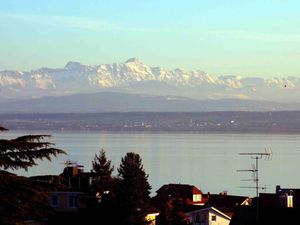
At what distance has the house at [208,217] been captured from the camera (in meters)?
38.5

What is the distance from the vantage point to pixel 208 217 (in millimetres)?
38438

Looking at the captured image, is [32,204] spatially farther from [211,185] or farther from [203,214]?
[211,185]

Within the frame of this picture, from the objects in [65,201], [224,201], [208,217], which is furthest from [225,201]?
[65,201]

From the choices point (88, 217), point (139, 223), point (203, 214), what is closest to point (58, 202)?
point (88, 217)

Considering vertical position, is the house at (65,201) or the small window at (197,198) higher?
the house at (65,201)

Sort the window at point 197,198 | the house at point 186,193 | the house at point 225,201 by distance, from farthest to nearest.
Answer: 1. the window at point 197,198
2. the house at point 186,193
3. the house at point 225,201

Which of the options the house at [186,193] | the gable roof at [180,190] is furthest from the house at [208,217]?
the gable roof at [180,190]

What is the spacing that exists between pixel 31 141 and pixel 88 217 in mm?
12791

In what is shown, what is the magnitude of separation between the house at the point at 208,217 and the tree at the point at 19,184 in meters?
30.0

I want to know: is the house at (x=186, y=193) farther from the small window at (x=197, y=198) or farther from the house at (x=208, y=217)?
the house at (x=208, y=217)

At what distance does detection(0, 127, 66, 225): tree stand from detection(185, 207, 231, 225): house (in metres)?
30.0

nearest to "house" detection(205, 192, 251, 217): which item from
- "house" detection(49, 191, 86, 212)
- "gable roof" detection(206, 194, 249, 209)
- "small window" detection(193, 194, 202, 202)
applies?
"gable roof" detection(206, 194, 249, 209)

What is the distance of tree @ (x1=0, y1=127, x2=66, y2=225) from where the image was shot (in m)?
8.36

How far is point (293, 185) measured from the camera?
221 ft
